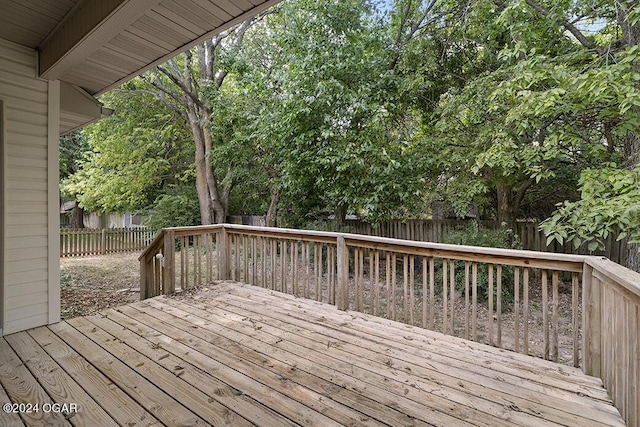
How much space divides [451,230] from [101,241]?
33.3 feet

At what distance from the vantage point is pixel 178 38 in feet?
8.40

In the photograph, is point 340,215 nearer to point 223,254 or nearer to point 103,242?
point 223,254

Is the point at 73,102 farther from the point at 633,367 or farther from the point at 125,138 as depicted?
the point at 125,138

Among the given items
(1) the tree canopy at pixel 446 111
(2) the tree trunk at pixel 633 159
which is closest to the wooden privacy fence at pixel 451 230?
(1) the tree canopy at pixel 446 111

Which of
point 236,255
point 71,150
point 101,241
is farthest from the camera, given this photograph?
point 71,150

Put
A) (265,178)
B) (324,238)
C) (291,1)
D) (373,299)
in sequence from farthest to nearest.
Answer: (265,178) < (291,1) < (324,238) < (373,299)

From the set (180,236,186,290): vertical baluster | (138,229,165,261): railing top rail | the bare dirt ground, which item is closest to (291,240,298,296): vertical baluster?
(180,236,186,290): vertical baluster

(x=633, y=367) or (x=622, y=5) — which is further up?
(x=622, y=5)

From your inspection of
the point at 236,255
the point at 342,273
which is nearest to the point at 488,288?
the point at 342,273

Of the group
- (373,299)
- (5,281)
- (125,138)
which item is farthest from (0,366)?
(125,138)

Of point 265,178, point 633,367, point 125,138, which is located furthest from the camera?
point 125,138

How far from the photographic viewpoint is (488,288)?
3307mm

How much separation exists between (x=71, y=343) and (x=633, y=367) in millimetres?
3903

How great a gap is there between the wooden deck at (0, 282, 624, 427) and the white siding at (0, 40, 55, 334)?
29 cm
